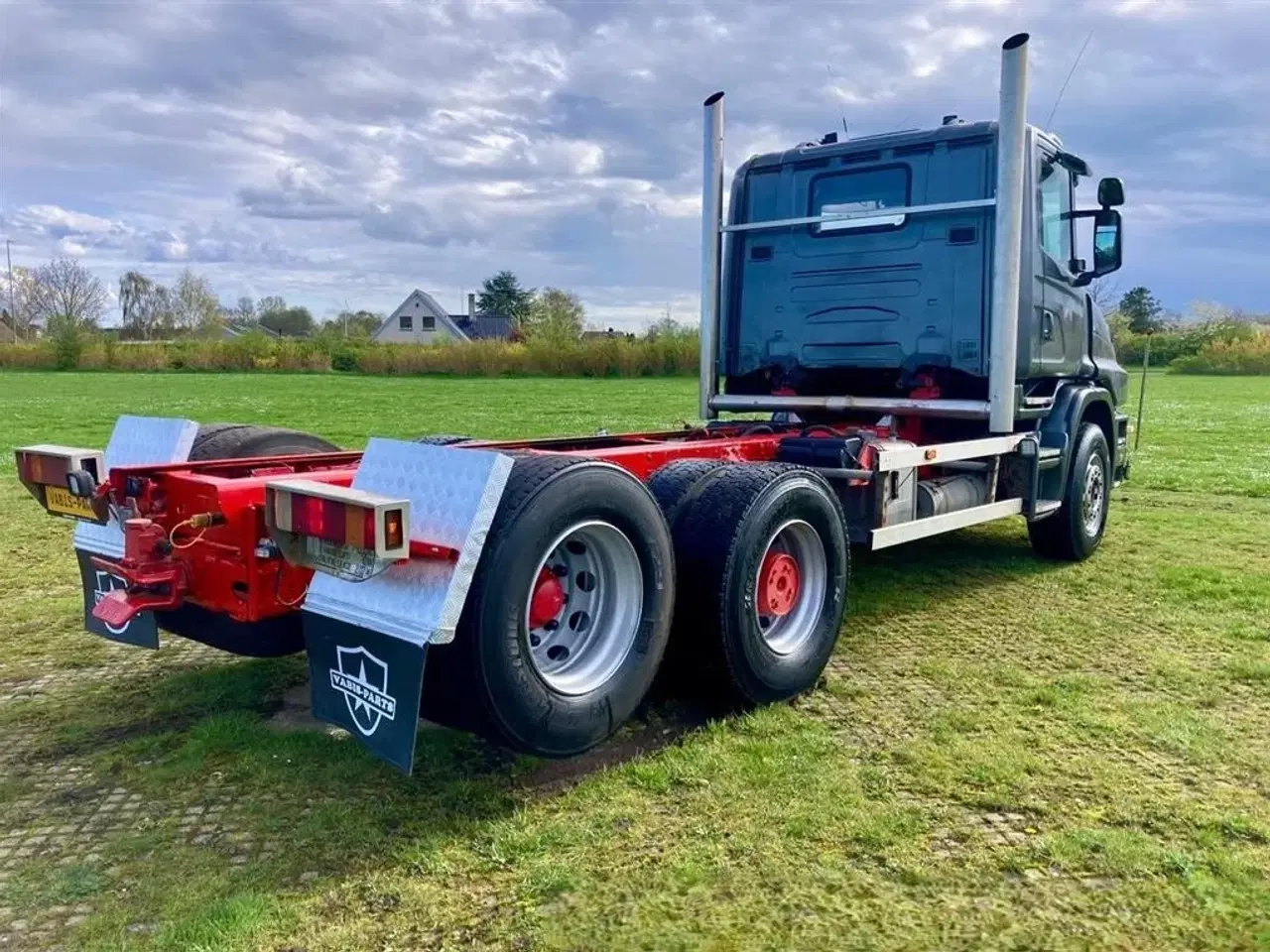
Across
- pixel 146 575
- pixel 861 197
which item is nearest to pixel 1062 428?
pixel 861 197

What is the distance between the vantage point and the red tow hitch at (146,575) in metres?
3.27

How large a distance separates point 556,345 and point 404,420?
24.8m

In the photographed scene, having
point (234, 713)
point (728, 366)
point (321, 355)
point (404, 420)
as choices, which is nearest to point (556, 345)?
point (321, 355)

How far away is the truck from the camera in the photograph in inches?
115

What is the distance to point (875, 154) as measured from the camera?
6.26 m

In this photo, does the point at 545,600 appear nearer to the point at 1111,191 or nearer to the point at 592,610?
the point at 592,610

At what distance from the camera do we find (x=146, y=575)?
3270 millimetres

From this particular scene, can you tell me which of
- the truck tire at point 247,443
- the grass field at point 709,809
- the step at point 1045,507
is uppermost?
the truck tire at point 247,443

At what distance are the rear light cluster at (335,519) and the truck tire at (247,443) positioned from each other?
5.71 feet

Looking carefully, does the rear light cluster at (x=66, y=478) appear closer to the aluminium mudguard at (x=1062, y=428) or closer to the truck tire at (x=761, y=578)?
the truck tire at (x=761, y=578)

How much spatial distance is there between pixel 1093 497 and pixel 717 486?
4326 millimetres

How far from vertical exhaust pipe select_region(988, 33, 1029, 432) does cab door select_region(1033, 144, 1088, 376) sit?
19.5 inches

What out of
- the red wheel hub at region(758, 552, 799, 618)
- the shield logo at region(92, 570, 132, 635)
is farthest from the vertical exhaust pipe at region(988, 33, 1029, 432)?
the shield logo at region(92, 570, 132, 635)

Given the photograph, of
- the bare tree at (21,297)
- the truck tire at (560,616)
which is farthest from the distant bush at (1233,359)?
the bare tree at (21,297)
